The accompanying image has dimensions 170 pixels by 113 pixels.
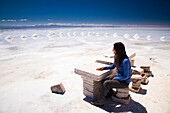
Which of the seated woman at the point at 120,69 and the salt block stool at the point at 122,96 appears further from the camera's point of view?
the salt block stool at the point at 122,96

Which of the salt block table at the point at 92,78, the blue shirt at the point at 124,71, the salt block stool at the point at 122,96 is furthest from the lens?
the salt block stool at the point at 122,96

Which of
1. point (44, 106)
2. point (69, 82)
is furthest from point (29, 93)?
point (69, 82)

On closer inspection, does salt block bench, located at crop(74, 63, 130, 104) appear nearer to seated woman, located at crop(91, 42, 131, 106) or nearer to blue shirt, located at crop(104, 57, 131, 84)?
seated woman, located at crop(91, 42, 131, 106)

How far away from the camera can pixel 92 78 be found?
455 cm

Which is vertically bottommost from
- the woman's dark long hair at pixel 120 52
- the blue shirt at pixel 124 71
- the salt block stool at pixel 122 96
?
the salt block stool at pixel 122 96

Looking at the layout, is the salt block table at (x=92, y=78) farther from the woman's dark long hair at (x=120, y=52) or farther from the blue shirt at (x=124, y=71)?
the woman's dark long hair at (x=120, y=52)

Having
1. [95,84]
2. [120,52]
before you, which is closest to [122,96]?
[95,84]

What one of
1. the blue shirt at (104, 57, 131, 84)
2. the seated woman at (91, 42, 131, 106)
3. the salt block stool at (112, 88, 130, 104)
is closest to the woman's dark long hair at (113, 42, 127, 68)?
the seated woman at (91, 42, 131, 106)

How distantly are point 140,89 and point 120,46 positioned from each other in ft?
8.11

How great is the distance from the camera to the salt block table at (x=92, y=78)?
447cm

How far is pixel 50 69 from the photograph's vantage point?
826 centimetres

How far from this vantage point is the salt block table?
14.7ft

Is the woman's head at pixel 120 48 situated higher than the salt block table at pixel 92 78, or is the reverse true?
the woman's head at pixel 120 48

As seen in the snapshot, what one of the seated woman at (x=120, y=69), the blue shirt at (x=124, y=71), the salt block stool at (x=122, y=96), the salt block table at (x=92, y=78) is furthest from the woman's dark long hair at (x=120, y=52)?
the salt block stool at (x=122, y=96)
